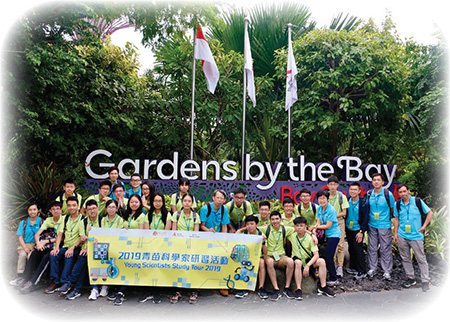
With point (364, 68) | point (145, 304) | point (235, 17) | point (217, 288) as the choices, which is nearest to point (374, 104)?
point (364, 68)

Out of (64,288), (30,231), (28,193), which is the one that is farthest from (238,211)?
(28,193)

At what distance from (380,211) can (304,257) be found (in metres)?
1.71

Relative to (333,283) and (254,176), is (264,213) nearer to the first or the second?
(333,283)

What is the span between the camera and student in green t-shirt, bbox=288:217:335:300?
524cm

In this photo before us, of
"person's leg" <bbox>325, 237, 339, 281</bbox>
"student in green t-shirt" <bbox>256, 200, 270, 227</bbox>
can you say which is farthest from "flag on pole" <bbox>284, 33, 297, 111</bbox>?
"person's leg" <bbox>325, 237, 339, 281</bbox>

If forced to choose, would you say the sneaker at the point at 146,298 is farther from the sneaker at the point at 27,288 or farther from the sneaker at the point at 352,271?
the sneaker at the point at 352,271

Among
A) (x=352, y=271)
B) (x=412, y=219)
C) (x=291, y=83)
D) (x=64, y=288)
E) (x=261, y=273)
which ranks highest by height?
(x=291, y=83)

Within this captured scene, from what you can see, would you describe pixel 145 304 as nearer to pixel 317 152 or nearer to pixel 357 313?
pixel 357 313

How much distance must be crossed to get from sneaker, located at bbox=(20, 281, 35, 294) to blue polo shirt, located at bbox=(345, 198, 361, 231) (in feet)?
17.4

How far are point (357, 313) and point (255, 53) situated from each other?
9.52 m

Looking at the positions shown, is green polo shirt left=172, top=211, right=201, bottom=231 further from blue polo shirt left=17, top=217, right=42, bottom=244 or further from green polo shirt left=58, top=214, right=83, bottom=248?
blue polo shirt left=17, top=217, right=42, bottom=244

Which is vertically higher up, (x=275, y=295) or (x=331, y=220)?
(x=331, y=220)

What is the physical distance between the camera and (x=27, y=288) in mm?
5242

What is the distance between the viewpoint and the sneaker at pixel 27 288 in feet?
17.1
